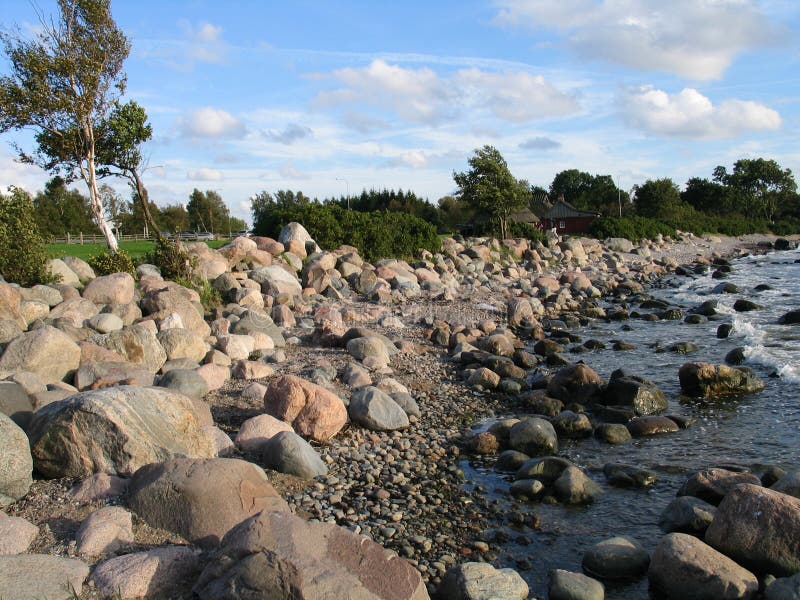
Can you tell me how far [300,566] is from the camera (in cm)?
429

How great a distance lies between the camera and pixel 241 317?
14.6 meters

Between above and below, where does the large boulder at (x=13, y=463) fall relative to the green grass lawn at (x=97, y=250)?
below

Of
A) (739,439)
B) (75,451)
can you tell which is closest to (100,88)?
(75,451)

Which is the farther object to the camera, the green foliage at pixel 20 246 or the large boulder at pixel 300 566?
the green foliage at pixel 20 246

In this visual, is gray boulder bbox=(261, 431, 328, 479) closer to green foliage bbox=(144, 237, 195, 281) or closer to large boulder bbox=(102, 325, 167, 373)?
large boulder bbox=(102, 325, 167, 373)

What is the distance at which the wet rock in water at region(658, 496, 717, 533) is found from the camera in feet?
21.2

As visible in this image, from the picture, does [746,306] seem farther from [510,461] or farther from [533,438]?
[510,461]

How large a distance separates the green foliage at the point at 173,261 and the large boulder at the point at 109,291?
11.0ft

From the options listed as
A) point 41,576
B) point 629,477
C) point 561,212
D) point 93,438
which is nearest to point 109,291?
point 93,438

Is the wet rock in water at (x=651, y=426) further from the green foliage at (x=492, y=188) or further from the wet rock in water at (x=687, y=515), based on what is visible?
the green foliage at (x=492, y=188)

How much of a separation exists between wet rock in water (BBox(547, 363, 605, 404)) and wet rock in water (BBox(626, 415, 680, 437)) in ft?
4.91

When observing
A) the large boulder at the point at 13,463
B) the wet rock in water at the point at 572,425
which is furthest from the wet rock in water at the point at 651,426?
the large boulder at the point at 13,463

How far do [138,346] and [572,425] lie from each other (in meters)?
7.36

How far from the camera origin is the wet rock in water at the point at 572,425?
9.70 meters
